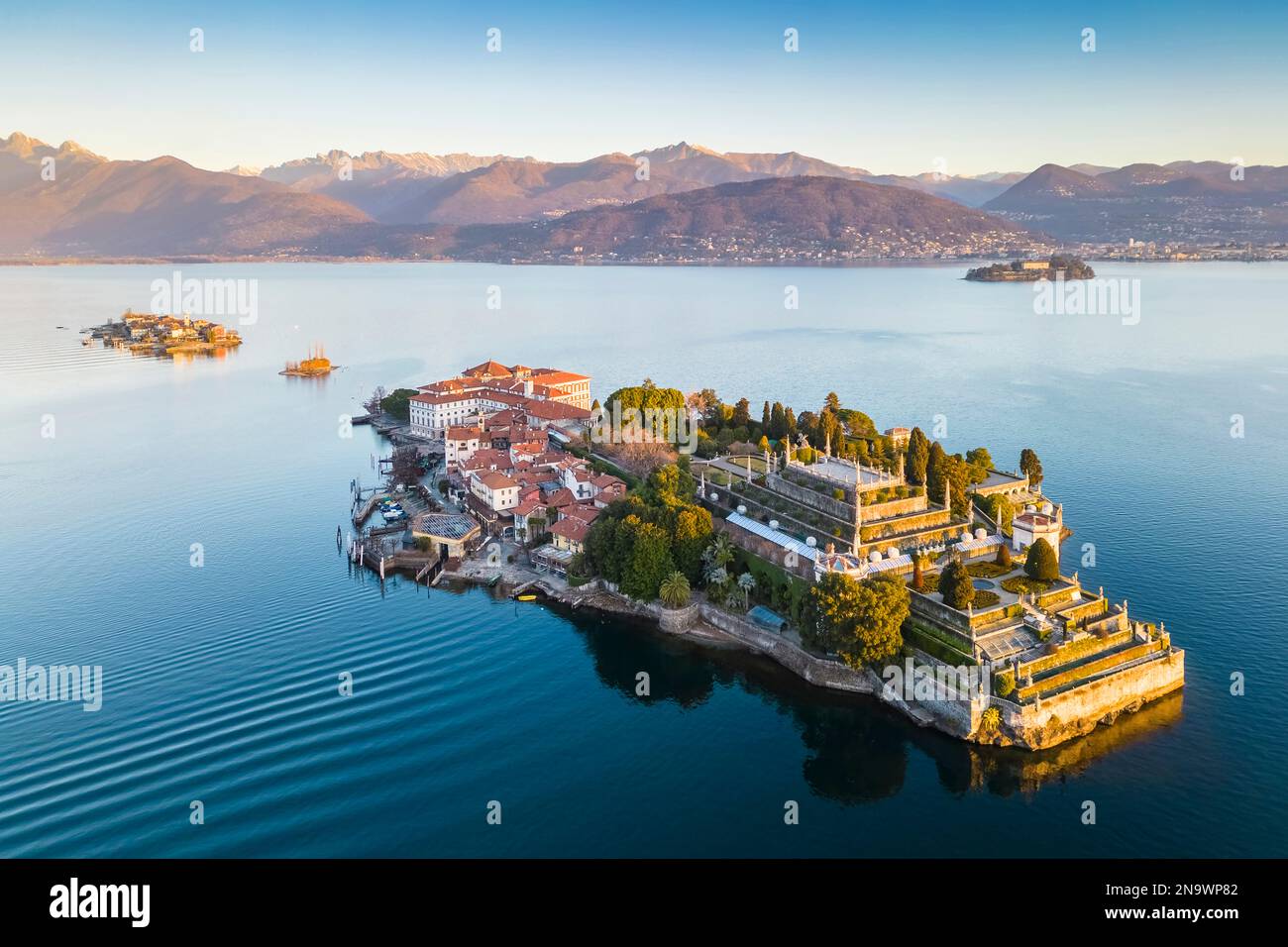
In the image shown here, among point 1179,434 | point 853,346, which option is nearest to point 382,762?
point 1179,434

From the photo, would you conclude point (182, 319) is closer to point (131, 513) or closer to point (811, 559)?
point (131, 513)

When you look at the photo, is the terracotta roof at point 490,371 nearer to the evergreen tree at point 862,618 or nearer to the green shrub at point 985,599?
the evergreen tree at point 862,618

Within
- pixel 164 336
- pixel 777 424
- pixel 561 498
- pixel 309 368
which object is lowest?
pixel 561 498

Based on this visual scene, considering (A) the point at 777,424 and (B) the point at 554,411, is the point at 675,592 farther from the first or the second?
(B) the point at 554,411

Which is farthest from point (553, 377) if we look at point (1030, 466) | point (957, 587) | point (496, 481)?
point (957, 587)

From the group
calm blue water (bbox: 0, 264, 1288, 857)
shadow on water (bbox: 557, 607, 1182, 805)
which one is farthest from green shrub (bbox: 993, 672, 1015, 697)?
calm blue water (bbox: 0, 264, 1288, 857)

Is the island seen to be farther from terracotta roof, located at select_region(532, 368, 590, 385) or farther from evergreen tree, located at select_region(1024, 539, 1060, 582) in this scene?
terracotta roof, located at select_region(532, 368, 590, 385)
